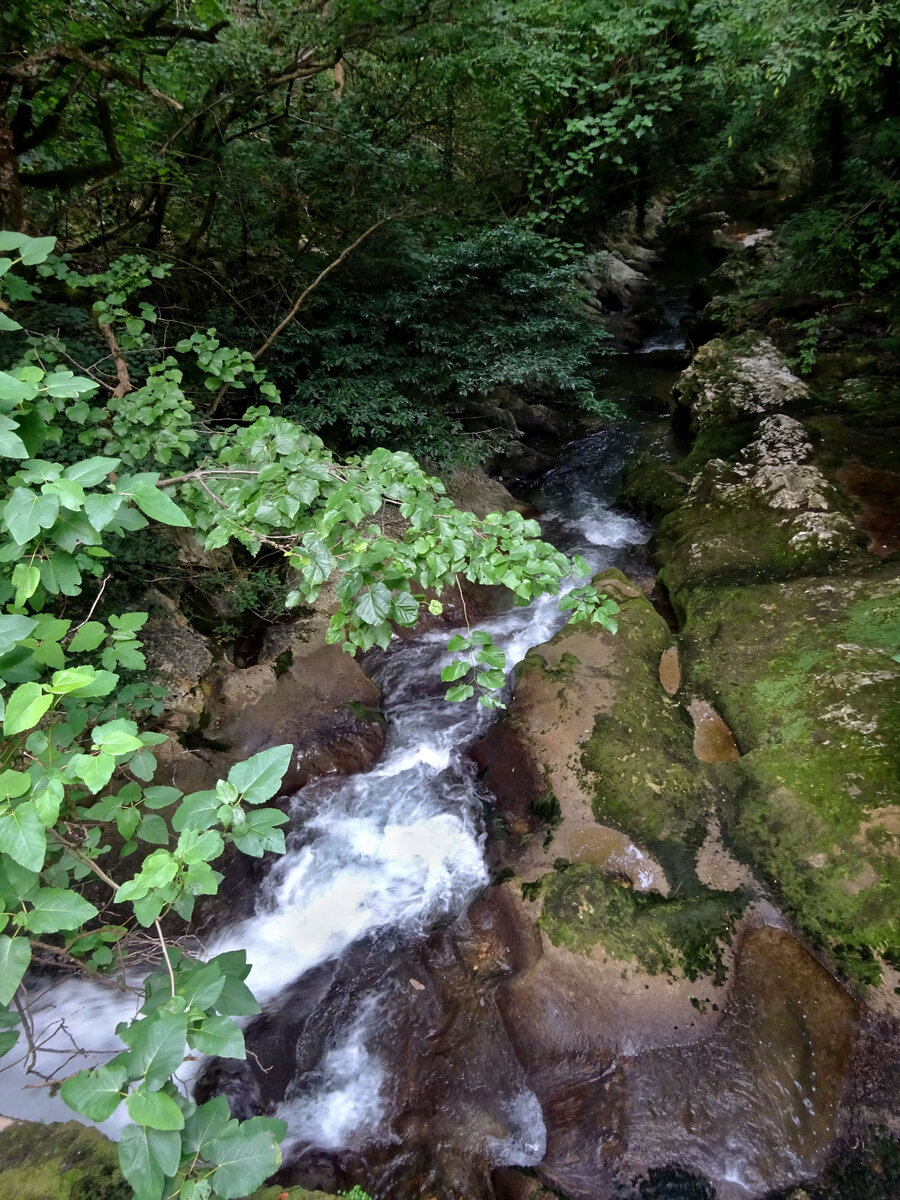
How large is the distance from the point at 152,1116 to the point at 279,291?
7.20 m

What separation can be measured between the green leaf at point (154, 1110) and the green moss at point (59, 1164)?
4.74 feet

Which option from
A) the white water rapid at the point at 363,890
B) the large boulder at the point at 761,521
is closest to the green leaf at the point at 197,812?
A: the white water rapid at the point at 363,890

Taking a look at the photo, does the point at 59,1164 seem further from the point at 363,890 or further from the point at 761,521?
the point at 761,521

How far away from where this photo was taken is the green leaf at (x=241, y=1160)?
126cm

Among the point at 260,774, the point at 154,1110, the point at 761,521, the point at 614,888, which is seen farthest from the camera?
the point at 761,521

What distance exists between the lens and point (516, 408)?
11.3m

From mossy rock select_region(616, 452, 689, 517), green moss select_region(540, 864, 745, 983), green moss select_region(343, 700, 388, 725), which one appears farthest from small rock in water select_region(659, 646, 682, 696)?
mossy rock select_region(616, 452, 689, 517)

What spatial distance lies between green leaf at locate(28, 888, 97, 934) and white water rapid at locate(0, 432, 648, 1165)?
1702 millimetres

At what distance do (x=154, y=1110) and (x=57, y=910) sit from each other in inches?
20.1

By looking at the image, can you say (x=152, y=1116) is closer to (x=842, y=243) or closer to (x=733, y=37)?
(x=733, y=37)

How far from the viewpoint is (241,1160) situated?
1291mm

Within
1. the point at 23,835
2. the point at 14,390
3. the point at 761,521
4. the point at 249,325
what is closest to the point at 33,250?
the point at 14,390

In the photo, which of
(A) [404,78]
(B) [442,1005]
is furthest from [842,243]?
(B) [442,1005]

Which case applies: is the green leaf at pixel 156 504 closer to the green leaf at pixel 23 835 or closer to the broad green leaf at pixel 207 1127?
the green leaf at pixel 23 835
